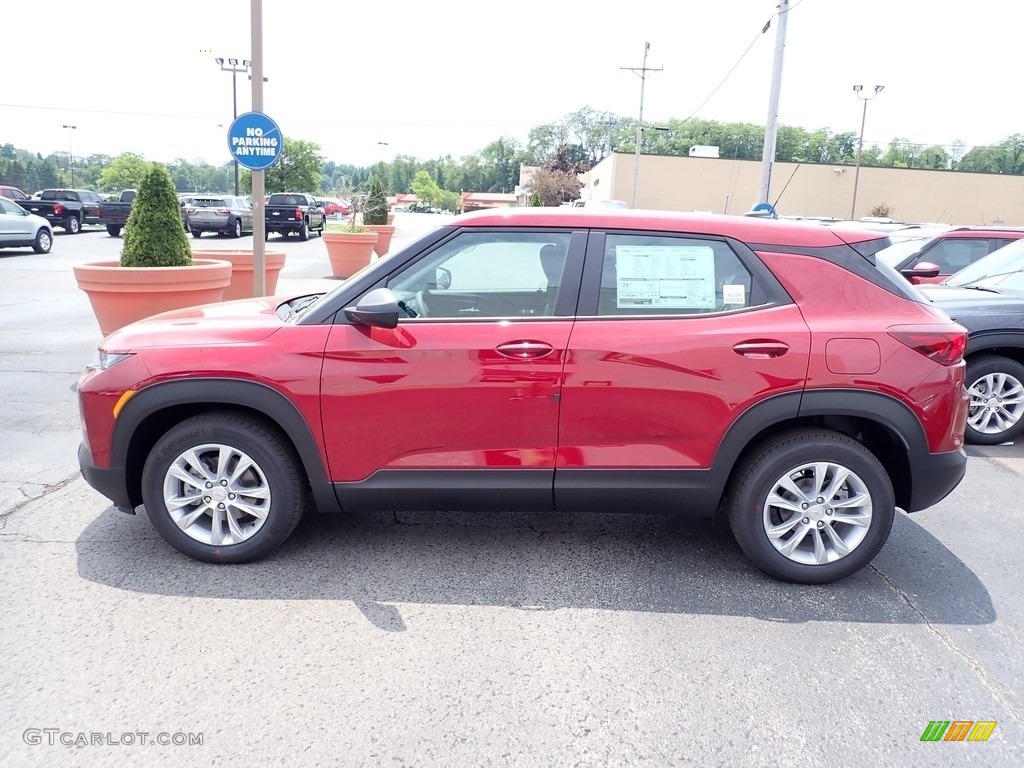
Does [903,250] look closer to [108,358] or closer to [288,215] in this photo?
[108,358]

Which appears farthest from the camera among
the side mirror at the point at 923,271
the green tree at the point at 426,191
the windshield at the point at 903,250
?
the green tree at the point at 426,191

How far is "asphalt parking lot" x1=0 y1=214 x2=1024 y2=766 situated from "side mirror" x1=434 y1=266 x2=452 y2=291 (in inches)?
54.2

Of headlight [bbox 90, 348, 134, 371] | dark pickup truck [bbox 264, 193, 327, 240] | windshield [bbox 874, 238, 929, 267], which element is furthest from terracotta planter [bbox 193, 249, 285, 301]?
dark pickup truck [bbox 264, 193, 327, 240]

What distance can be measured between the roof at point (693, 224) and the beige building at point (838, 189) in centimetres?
4916

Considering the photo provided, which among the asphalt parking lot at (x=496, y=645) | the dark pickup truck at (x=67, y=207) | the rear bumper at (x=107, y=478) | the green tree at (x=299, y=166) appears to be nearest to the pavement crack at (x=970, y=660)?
the asphalt parking lot at (x=496, y=645)

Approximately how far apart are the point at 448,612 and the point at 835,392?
Answer: 6.63ft

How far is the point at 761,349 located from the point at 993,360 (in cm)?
384

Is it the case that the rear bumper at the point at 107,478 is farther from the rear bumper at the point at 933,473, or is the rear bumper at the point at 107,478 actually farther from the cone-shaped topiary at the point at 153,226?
Result: the cone-shaped topiary at the point at 153,226

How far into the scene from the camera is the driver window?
145 inches

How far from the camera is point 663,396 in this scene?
3.54 meters

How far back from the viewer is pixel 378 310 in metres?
3.39

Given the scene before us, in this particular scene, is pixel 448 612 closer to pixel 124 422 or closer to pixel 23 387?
pixel 124 422

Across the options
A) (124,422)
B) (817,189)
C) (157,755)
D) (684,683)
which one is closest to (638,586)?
(684,683)

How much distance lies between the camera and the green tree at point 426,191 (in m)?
129
